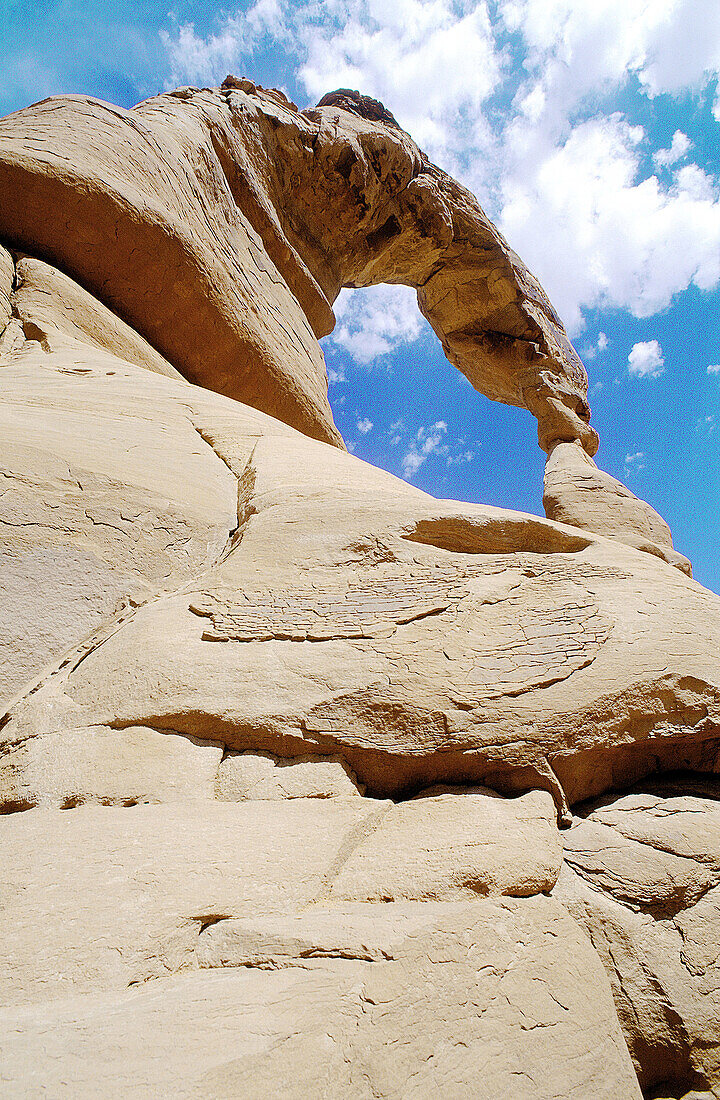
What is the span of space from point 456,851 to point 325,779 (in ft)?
1.36

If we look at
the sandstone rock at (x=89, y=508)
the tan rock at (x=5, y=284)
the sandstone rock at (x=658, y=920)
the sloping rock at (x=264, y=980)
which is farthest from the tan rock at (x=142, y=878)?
the tan rock at (x=5, y=284)

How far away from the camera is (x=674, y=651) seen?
205 cm

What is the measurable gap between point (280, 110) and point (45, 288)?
18.1 feet

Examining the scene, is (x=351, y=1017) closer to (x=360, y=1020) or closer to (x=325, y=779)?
(x=360, y=1020)

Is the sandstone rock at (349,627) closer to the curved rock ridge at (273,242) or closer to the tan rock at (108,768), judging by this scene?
the tan rock at (108,768)

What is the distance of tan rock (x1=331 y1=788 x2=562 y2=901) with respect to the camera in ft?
4.67

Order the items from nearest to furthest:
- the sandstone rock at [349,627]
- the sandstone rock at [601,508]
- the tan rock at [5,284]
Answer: the sandstone rock at [349,627] < the tan rock at [5,284] < the sandstone rock at [601,508]

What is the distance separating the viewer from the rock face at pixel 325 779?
1.12 meters

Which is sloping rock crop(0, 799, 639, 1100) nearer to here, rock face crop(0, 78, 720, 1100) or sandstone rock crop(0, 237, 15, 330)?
rock face crop(0, 78, 720, 1100)

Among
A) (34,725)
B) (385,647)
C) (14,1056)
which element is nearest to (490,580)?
(385,647)

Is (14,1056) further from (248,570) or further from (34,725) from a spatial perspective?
(248,570)

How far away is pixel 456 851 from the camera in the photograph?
151 cm

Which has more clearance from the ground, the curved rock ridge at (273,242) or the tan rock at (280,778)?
the curved rock ridge at (273,242)

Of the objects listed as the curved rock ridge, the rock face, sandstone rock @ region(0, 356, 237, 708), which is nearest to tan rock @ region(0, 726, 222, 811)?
the rock face
